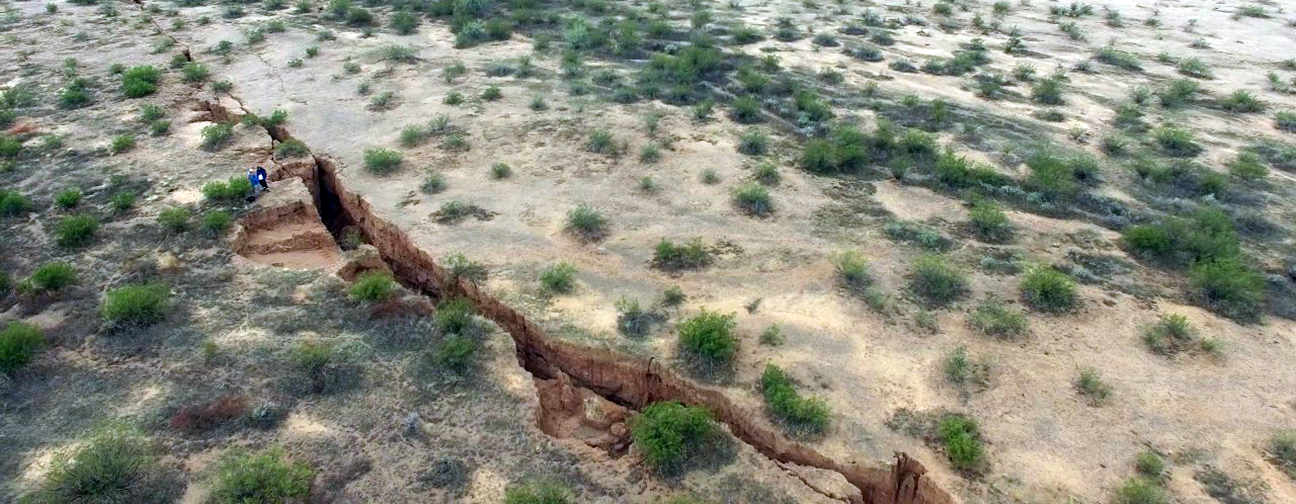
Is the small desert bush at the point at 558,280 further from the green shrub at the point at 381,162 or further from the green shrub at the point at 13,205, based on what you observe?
the green shrub at the point at 13,205

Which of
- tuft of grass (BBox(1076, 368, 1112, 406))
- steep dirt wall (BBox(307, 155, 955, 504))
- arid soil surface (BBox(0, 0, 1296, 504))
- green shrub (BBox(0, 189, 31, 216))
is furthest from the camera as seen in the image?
green shrub (BBox(0, 189, 31, 216))

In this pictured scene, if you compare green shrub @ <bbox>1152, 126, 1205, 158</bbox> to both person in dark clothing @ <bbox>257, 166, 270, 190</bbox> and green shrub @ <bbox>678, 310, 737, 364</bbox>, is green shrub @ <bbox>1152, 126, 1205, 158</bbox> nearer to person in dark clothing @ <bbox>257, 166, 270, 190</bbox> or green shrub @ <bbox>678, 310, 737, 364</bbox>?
green shrub @ <bbox>678, 310, 737, 364</bbox>

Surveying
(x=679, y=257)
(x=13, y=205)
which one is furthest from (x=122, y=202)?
(x=679, y=257)

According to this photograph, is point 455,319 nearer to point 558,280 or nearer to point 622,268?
point 558,280

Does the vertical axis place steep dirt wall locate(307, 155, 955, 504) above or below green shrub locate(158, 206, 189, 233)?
below

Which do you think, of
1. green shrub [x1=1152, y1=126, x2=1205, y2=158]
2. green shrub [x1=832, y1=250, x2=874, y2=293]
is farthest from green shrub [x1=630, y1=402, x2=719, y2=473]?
green shrub [x1=1152, y1=126, x2=1205, y2=158]

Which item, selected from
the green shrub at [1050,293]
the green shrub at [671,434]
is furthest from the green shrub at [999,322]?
the green shrub at [671,434]

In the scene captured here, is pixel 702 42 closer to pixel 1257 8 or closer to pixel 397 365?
pixel 397 365
